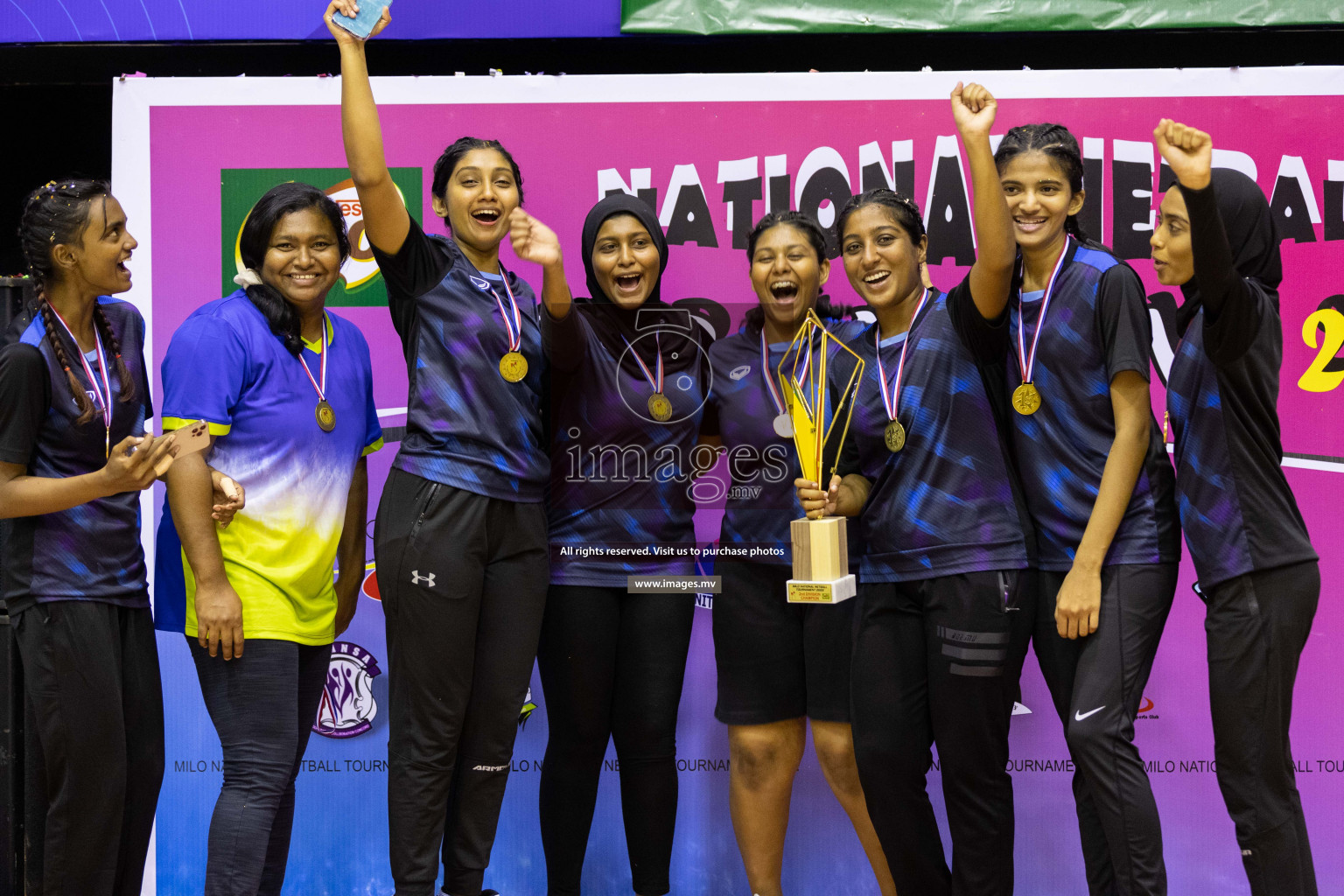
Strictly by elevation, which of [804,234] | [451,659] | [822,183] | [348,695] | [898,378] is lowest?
[348,695]

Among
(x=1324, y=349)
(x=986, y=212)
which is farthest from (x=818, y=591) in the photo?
(x=1324, y=349)

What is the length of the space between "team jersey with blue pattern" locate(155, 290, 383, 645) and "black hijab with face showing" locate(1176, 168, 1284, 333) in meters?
2.18

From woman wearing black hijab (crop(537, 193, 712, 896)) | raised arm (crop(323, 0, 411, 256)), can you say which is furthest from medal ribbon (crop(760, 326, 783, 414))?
raised arm (crop(323, 0, 411, 256))

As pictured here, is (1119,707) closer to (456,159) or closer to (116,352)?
(456,159)

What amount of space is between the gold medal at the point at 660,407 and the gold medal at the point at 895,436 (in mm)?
604

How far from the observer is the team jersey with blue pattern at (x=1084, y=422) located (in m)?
2.55

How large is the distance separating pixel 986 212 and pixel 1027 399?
46 cm

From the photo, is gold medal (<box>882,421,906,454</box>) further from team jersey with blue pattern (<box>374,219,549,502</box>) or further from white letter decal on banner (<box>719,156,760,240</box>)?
white letter decal on banner (<box>719,156,760,240</box>)

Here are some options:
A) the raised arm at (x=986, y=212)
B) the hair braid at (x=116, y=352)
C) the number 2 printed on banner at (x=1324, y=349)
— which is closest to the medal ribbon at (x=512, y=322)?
the hair braid at (x=116, y=352)

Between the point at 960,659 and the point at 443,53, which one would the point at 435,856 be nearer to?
the point at 960,659

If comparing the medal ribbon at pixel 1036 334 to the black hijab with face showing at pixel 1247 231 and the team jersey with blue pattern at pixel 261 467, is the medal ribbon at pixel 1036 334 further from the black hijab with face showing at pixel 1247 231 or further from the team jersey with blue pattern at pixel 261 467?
the team jersey with blue pattern at pixel 261 467

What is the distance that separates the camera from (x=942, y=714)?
2.66 metres

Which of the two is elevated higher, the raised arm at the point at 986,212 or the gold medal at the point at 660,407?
the raised arm at the point at 986,212

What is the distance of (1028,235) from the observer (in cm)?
267
